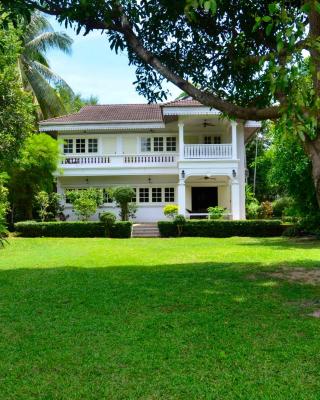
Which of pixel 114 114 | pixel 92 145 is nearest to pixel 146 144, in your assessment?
pixel 92 145

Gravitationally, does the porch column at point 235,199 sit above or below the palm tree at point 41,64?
below

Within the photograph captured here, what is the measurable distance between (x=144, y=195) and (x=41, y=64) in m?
12.5

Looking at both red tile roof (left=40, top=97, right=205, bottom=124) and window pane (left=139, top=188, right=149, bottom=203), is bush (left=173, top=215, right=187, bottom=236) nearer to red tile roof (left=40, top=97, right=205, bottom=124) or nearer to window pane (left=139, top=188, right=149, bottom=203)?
window pane (left=139, top=188, right=149, bottom=203)

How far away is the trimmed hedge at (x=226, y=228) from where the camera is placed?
21625 mm

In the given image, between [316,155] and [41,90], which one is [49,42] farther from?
[316,155]

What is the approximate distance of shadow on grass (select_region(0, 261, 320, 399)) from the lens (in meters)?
4.14

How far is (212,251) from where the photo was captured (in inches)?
587

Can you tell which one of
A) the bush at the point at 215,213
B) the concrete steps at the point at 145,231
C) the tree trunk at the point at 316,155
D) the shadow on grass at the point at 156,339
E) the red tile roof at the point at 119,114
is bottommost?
the shadow on grass at the point at 156,339

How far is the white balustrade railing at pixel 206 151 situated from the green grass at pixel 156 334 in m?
14.8

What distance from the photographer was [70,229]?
71.4 ft

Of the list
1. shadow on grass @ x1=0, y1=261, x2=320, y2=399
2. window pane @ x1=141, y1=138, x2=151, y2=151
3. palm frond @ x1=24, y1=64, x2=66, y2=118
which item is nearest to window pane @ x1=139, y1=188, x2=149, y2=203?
window pane @ x1=141, y1=138, x2=151, y2=151

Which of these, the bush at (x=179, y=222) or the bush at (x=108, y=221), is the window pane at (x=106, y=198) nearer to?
the bush at (x=108, y=221)

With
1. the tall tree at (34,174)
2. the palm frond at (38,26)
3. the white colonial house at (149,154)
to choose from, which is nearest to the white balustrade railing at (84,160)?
the white colonial house at (149,154)

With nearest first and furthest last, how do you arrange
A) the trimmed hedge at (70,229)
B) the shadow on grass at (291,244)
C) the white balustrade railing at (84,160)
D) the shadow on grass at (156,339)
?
the shadow on grass at (156,339) < the shadow on grass at (291,244) < the trimmed hedge at (70,229) < the white balustrade railing at (84,160)
